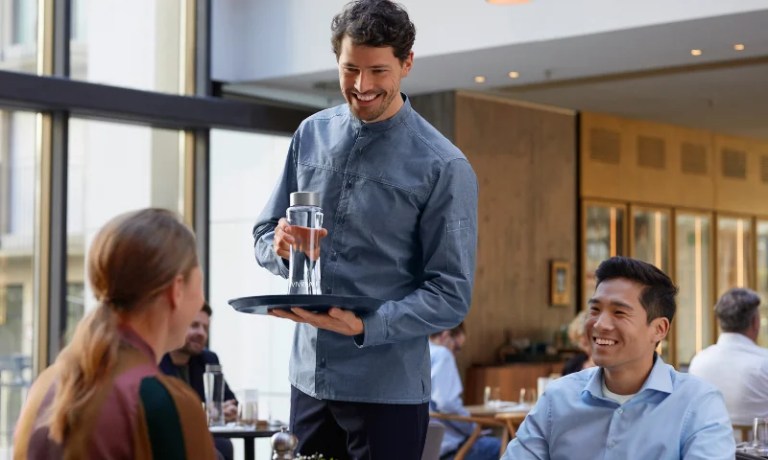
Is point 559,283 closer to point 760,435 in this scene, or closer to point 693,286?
point 693,286

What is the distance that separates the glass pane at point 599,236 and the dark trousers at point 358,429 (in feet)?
30.7

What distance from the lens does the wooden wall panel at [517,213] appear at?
11.0 m

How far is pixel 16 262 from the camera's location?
8828mm

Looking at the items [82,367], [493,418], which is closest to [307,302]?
[82,367]

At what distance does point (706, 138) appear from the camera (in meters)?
13.6

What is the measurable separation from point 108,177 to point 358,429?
704cm

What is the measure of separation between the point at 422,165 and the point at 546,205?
9.07 m

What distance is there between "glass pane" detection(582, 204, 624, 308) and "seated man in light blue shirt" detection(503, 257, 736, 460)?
8897 millimetres

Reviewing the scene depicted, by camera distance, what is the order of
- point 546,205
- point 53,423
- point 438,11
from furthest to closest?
1. point 546,205
2. point 438,11
3. point 53,423

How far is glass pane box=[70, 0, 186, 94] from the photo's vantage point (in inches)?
364

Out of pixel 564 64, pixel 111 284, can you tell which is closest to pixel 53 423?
pixel 111 284

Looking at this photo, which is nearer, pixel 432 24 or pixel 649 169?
pixel 432 24

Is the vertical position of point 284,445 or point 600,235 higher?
point 600,235

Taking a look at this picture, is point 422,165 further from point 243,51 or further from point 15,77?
point 243,51
